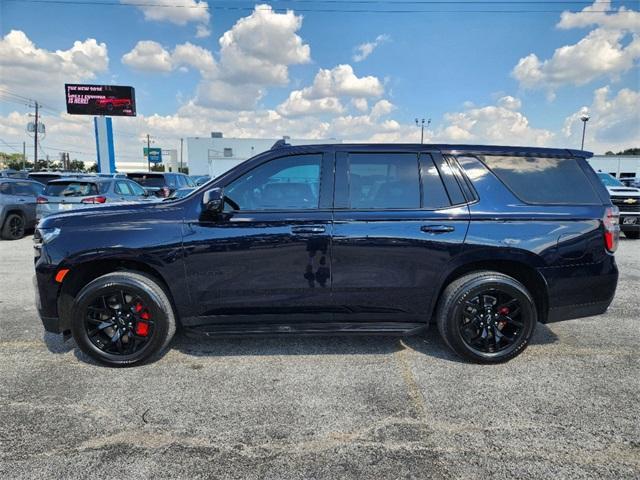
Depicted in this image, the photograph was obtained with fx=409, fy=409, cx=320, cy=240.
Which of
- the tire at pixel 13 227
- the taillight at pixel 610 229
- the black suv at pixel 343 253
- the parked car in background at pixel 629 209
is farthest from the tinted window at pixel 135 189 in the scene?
the parked car in background at pixel 629 209

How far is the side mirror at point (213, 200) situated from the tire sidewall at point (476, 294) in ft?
6.78

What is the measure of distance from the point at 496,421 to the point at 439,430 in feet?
1.36

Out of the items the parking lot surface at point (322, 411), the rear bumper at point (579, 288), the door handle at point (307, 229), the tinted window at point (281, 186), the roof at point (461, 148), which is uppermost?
the roof at point (461, 148)

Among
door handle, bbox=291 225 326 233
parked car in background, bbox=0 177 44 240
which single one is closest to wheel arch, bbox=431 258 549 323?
door handle, bbox=291 225 326 233

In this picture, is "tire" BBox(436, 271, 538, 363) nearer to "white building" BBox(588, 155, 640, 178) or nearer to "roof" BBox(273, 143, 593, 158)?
"roof" BBox(273, 143, 593, 158)

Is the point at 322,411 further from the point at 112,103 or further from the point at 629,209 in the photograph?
the point at 112,103

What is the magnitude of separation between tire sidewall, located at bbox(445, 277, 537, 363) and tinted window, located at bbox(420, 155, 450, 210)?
2.34 feet

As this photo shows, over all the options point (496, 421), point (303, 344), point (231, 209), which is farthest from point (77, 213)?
point (496, 421)

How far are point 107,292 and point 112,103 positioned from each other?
106 ft

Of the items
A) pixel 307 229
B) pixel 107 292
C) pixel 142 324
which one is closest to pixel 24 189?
pixel 107 292

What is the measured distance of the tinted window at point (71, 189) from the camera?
951 centimetres

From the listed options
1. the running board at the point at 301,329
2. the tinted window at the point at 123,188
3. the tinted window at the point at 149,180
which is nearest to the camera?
the running board at the point at 301,329

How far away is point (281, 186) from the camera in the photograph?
3453 mm

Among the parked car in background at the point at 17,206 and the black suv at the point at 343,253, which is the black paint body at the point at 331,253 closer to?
the black suv at the point at 343,253
